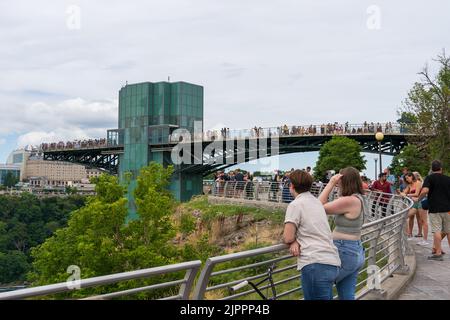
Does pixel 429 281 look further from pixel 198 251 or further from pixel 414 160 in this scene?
pixel 414 160

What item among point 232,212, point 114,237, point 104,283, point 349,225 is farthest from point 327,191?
point 232,212

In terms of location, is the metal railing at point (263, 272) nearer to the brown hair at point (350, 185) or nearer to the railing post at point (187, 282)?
the railing post at point (187, 282)

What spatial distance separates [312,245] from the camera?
151 inches

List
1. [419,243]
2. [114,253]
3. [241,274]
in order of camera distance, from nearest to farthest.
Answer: [419,243] < [241,274] < [114,253]

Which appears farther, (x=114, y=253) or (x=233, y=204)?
(x=233, y=204)

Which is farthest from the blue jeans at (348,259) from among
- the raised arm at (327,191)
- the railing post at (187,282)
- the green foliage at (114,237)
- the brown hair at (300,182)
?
the green foliage at (114,237)

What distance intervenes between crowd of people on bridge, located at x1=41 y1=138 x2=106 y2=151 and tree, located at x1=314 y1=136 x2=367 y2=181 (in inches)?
1445

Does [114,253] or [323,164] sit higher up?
[323,164]

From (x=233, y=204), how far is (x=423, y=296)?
22.7 metres

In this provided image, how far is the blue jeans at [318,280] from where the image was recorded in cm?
385
